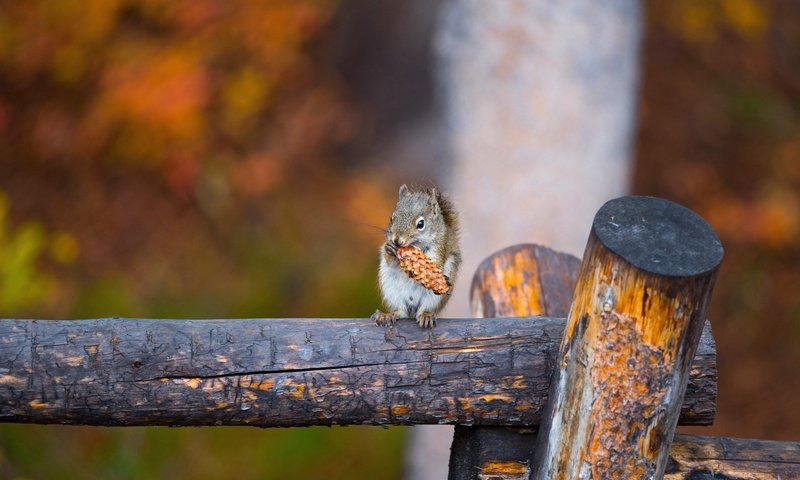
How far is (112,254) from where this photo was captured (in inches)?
280

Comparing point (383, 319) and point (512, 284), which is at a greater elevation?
point (512, 284)

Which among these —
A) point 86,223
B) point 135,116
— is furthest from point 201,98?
point 86,223

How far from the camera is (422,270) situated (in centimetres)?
294

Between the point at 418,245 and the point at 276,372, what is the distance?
860 mm

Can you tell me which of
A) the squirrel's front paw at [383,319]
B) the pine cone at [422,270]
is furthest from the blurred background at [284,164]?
the squirrel's front paw at [383,319]

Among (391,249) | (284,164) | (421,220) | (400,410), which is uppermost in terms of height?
(284,164)

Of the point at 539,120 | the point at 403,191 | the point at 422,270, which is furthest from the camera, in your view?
the point at 539,120

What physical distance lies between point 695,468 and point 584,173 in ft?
11.9

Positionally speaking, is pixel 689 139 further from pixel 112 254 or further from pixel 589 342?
pixel 589 342

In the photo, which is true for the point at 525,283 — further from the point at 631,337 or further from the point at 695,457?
the point at 631,337

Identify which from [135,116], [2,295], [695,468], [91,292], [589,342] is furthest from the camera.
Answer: [135,116]

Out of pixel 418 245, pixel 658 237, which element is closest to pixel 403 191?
pixel 418 245

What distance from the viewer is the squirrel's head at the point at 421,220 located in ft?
10.3

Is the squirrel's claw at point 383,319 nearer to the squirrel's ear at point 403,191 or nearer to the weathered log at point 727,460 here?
the squirrel's ear at point 403,191
